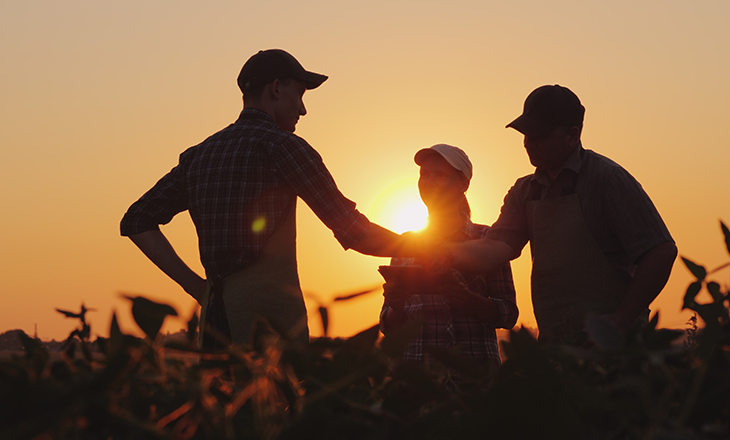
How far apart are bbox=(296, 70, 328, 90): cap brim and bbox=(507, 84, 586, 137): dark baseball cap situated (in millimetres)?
1169

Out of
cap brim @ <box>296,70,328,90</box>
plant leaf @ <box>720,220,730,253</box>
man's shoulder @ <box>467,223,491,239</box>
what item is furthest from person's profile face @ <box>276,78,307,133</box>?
plant leaf @ <box>720,220,730,253</box>

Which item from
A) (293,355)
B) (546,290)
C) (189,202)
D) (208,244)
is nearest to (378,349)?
(293,355)

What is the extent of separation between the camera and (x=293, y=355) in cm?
73

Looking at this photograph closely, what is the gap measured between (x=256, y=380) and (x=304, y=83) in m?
3.28

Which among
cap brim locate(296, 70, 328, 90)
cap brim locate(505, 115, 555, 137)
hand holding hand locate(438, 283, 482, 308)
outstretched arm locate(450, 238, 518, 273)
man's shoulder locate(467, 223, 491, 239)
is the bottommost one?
hand holding hand locate(438, 283, 482, 308)

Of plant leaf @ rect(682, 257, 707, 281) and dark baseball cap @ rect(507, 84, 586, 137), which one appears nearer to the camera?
plant leaf @ rect(682, 257, 707, 281)

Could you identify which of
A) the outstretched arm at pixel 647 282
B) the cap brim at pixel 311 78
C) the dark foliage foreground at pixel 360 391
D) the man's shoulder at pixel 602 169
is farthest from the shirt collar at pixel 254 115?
the dark foliage foreground at pixel 360 391

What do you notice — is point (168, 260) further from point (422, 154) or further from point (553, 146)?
point (553, 146)

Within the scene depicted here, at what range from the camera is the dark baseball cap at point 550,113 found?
371 centimetres

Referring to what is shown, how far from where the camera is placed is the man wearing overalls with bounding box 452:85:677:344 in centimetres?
335

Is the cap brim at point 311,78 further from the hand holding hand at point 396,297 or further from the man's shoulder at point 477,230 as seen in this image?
the man's shoulder at point 477,230

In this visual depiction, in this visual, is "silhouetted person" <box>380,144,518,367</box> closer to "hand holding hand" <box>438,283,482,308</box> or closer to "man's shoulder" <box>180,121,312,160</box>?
"hand holding hand" <box>438,283,482,308</box>

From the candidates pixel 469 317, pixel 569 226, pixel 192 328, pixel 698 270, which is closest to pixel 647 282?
pixel 569 226

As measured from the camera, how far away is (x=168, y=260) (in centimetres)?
353
